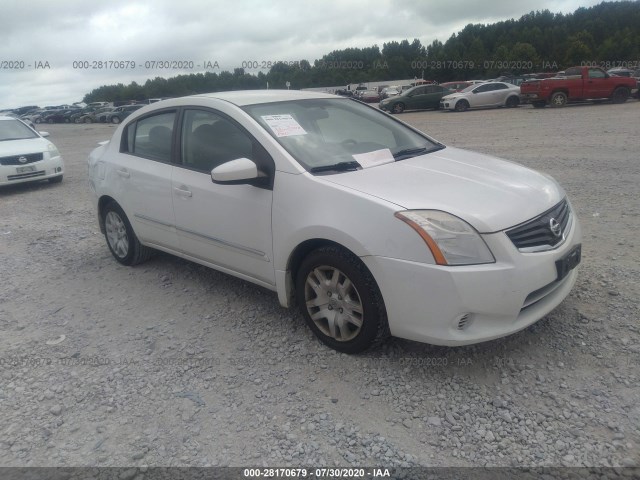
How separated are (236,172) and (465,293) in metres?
1.63

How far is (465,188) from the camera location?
3.22 metres

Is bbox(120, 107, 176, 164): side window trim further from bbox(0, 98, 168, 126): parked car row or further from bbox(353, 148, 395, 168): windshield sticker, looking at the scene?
bbox(0, 98, 168, 126): parked car row

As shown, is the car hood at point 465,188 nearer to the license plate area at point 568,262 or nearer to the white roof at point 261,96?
the license plate area at point 568,262

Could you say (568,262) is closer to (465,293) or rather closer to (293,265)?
→ (465,293)

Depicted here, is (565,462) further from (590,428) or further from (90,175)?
(90,175)

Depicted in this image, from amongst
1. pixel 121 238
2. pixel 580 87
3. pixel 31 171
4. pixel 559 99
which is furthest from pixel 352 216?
pixel 580 87

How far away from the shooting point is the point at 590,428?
8.45 feet

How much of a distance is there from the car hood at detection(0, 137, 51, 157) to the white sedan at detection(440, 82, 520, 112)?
1959 centimetres

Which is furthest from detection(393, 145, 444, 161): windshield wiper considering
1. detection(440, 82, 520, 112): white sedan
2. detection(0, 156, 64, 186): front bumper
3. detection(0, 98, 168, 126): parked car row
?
detection(0, 98, 168, 126): parked car row

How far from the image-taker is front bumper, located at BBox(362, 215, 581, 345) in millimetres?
2799

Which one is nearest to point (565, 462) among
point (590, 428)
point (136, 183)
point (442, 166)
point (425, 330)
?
point (590, 428)

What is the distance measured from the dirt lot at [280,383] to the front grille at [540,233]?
0.69 meters

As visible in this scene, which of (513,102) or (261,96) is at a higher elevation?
(513,102)

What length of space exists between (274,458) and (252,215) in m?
1.66
